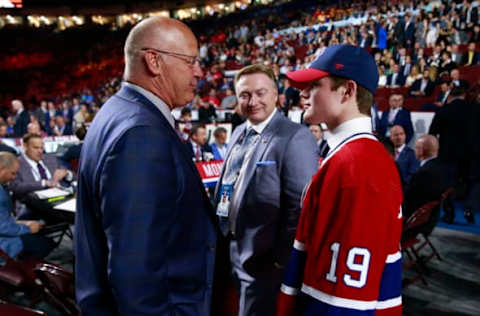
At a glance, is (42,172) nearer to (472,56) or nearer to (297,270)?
(297,270)

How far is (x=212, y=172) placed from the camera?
3.24 metres

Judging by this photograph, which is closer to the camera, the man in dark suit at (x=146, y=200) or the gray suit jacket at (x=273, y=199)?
the man in dark suit at (x=146, y=200)

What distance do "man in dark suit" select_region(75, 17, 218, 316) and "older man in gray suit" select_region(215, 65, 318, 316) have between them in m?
0.65

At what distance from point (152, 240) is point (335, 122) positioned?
66 cm

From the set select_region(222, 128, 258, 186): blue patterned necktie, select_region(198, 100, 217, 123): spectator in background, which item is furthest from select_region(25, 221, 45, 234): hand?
select_region(198, 100, 217, 123): spectator in background

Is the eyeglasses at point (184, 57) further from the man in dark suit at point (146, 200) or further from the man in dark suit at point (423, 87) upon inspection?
the man in dark suit at point (423, 87)

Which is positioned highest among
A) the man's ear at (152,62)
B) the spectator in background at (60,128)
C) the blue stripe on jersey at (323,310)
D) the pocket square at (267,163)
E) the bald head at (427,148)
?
the man's ear at (152,62)

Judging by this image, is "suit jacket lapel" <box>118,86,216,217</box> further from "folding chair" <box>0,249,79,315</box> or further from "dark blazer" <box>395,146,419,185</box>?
"dark blazer" <box>395,146,419,185</box>

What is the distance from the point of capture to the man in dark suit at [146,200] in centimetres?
97

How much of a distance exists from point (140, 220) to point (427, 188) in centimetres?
320

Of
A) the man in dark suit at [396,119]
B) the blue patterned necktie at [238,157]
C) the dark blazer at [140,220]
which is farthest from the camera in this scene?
the man in dark suit at [396,119]

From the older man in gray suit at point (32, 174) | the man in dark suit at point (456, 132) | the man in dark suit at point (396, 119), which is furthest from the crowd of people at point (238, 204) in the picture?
the man in dark suit at point (396, 119)

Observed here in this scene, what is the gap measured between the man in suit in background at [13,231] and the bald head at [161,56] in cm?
237

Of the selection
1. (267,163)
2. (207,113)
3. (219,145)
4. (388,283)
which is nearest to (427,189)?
(267,163)
